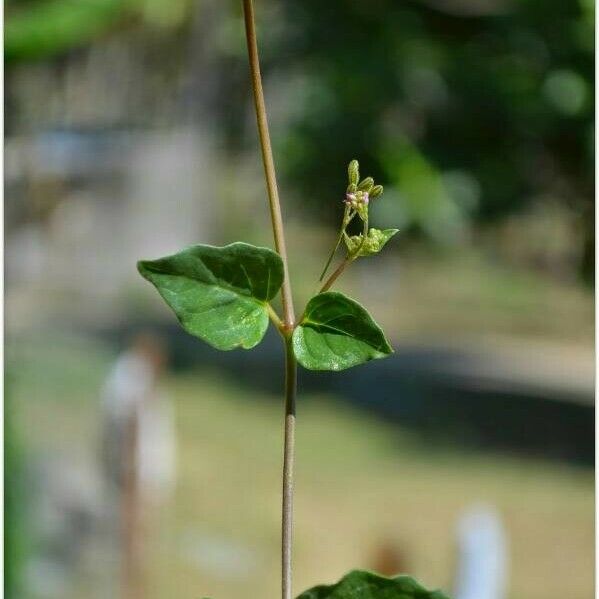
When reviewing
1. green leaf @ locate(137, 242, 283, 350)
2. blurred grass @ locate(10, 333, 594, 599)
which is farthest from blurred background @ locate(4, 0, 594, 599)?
green leaf @ locate(137, 242, 283, 350)

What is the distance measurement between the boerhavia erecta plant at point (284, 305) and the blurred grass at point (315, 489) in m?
2.27

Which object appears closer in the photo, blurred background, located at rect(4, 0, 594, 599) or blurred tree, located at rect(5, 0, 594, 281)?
blurred background, located at rect(4, 0, 594, 599)

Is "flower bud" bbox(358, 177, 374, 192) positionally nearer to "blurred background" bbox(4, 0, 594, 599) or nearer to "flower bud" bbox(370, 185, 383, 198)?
"flower bud" bbox(370, 185, 383, 198)

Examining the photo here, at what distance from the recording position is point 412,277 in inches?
208

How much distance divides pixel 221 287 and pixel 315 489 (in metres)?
3.27

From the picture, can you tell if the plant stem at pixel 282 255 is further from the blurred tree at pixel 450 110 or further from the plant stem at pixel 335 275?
the blurred tree at pixel 450 110

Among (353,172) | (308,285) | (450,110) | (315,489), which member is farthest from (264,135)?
(308,285)

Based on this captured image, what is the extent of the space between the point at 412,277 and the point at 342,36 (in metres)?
1.73

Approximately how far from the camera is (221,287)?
13 centimetres

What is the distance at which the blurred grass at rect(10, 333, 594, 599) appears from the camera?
282 cm

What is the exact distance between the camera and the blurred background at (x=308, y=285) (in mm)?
2721

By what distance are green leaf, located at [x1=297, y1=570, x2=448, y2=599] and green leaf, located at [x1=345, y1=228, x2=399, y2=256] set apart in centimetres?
4

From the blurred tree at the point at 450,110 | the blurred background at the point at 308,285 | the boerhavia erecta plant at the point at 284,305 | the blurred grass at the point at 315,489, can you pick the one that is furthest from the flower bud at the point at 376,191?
the blurred tree at the point at 450,110

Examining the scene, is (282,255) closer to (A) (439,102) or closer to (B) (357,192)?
(B) (357,192)
